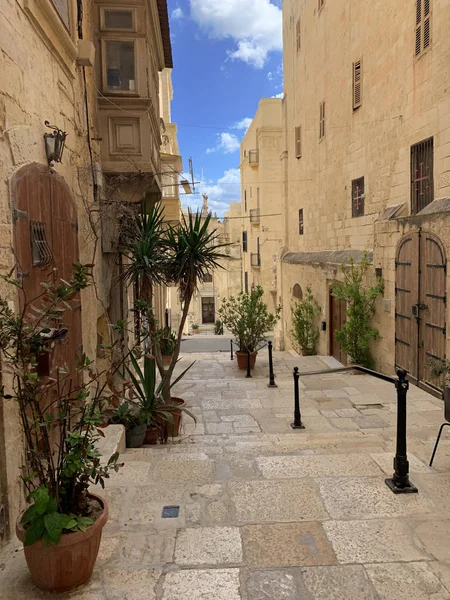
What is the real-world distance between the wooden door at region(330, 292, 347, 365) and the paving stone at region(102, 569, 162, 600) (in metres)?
9.17

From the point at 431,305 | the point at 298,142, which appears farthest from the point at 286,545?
the point at 298,142

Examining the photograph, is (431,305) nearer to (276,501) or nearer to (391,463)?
(391,463)

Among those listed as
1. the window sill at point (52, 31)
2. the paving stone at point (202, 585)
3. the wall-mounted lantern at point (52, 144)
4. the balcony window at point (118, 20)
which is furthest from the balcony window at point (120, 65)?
the paving stone at point (202, 585)

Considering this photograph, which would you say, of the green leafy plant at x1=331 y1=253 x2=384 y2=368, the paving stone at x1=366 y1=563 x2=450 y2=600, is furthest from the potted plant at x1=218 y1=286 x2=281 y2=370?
the paving stone at x1=366 y1=563 x2=450 y2=600

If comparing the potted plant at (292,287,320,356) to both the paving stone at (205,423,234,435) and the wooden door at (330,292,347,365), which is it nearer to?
the wooden door at (330,292,347,365)

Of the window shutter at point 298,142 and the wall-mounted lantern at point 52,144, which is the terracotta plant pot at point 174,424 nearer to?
the wall-mounted lantern at point 52,144

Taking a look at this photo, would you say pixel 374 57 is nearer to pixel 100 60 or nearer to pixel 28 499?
pixel 100 60

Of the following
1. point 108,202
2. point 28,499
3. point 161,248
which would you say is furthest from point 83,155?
point 28,499

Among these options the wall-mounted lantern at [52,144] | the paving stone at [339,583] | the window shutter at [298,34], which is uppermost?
the window shutter at [298,34]

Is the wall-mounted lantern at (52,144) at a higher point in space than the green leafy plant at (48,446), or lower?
higher

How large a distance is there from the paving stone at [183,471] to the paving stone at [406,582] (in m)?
1.51

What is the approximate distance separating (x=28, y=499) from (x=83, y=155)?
403 centimetres

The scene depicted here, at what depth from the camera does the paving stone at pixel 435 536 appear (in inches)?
96.1

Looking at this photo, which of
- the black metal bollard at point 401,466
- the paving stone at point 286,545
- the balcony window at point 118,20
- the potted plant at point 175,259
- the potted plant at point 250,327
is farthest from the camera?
the potted plant at point 250,327
